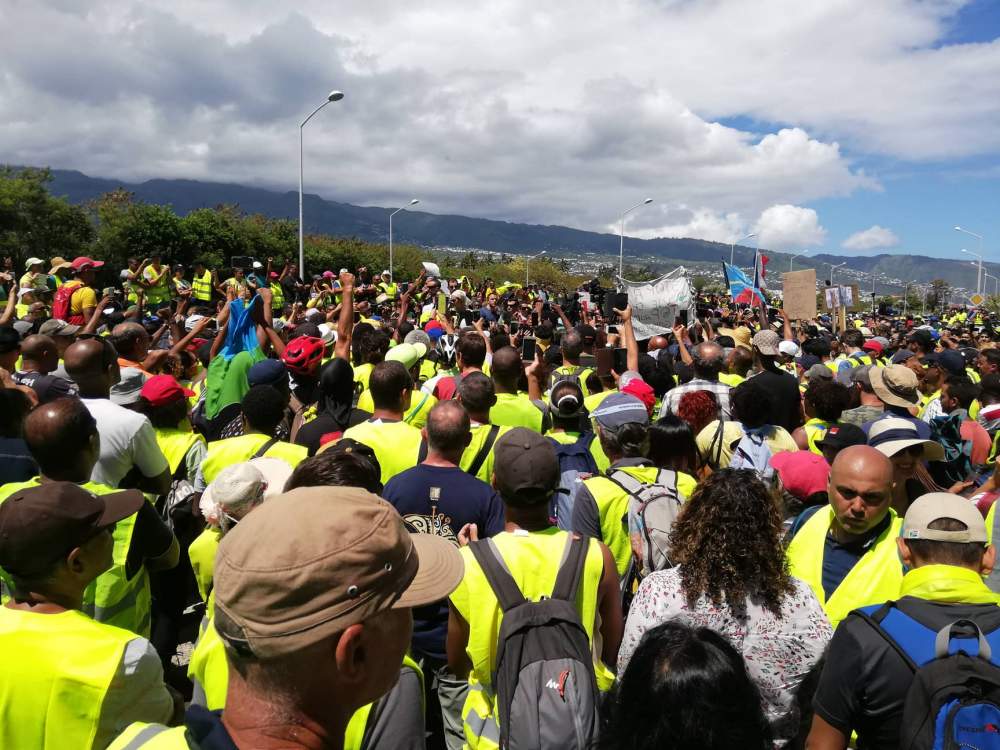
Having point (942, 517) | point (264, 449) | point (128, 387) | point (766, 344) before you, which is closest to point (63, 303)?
point (128, 387)

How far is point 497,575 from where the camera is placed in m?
2.53

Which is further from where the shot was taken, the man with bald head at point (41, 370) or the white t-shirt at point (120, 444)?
the man with bald head at point (41, 370)

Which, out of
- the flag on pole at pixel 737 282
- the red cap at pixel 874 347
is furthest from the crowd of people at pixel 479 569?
the flag on pole at pixel 737 282

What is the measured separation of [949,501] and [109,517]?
297 centimetres

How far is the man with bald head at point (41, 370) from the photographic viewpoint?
4.68 meters

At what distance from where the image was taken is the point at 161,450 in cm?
406

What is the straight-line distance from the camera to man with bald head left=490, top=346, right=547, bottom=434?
5.12 metres

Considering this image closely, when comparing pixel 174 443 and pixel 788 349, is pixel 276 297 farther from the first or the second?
pixel 788 349

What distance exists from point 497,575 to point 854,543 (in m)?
1.68

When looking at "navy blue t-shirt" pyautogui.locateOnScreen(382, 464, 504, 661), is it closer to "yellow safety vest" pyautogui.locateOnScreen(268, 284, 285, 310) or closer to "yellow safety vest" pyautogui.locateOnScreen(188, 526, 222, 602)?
"yellow safety vest" pyautogui.locateOnScreen(188, 526, 222, 602)

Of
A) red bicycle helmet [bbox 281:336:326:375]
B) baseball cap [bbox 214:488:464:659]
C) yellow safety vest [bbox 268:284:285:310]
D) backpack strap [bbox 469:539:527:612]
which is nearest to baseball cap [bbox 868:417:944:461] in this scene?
backpack strap [bbox 469:539:527:612]

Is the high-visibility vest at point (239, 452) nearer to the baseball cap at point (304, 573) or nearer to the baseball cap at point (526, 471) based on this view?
the baseball cap at point (526, 471)

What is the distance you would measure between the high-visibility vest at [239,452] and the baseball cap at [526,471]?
4.94 feet

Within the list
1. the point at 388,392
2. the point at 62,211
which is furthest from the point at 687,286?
the point at 62,211
